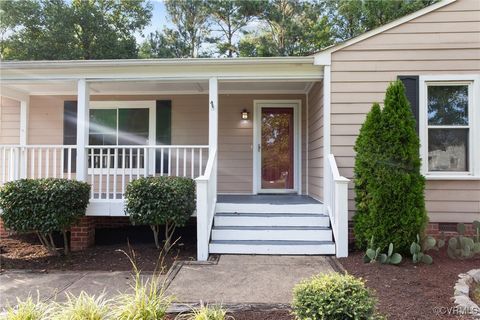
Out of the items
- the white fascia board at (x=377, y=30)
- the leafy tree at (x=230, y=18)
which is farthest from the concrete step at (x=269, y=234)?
the leafy tree at (x=230, y=18)

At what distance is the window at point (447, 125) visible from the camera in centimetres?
521

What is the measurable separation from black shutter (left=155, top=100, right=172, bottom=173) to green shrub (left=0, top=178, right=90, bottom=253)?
259 cm

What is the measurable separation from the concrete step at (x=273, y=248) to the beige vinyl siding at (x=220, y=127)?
247 cm

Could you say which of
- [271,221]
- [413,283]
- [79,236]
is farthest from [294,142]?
[79,236]

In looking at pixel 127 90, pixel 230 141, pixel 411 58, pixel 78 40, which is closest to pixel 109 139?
pixel 127 90

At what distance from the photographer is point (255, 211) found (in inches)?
215

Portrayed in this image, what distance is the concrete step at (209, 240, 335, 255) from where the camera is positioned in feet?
15.7

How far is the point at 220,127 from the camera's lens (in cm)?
732

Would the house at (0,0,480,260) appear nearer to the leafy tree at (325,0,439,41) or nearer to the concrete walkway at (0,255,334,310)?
the concrete walkway at (0,255,334,310)

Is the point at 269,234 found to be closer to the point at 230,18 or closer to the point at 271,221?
the point at 271,221

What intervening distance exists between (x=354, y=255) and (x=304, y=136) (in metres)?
3.04

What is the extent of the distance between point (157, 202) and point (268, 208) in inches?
68.9

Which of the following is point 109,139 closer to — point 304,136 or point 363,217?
point 304,136

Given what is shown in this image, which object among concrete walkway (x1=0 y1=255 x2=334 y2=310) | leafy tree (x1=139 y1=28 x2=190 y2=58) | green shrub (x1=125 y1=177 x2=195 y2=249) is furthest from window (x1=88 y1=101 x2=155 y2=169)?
leafy tree (x1=139 y1=28 x2=190 y2=58)
